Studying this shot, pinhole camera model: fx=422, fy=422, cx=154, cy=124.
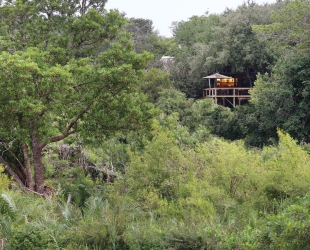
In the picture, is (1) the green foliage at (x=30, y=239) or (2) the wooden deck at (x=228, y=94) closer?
(1) the green foliage at (x=30, y=239)

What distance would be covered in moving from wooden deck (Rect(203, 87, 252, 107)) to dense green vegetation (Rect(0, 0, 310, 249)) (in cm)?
1521

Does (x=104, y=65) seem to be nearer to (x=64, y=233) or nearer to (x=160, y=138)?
(x=160, y=138)

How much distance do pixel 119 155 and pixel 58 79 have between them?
4.51 metres

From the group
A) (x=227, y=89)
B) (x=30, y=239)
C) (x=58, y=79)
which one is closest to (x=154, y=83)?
(x=227, y=89)

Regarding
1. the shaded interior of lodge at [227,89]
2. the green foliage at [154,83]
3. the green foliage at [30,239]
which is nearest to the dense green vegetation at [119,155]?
the green foliage at [30,239]

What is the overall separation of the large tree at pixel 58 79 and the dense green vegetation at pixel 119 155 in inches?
1.3

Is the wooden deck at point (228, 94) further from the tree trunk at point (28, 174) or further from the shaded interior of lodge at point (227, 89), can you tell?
the tree trunk at point (28, 174)

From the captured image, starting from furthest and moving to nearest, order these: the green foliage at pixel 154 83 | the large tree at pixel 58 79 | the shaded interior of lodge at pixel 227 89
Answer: the shaded interior of lodge at pixel 227 89
the green foliage at pixel 154 83
the large tree at pixel 58 79

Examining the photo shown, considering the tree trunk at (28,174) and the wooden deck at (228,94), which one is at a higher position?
the wooden deck at (228,94)

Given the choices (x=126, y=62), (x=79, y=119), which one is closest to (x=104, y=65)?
(x=126, y=62)

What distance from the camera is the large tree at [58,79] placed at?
8.80 m

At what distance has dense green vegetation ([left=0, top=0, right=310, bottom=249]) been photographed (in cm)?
570

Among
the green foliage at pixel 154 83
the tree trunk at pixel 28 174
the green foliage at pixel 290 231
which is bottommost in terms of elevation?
the tree trunk at pixel 28 174

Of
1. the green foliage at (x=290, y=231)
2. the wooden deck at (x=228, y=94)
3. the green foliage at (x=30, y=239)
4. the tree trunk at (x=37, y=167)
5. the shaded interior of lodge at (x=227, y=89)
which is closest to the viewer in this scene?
the green foliage at (x=290, y=231)
